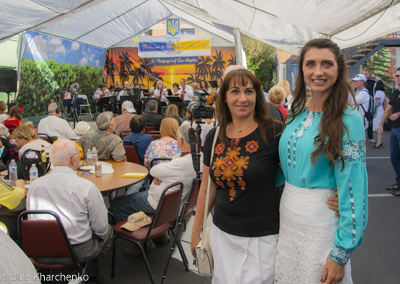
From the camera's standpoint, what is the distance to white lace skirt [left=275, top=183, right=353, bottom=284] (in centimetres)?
126

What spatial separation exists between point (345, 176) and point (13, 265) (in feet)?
4.00

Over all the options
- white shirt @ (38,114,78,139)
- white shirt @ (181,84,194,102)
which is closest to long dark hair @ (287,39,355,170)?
white shirt @ (38,114,78,139)

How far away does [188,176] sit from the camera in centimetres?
288

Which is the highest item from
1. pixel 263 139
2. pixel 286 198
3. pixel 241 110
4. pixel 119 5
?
pixel 119 5

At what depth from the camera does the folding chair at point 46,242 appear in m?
2.04

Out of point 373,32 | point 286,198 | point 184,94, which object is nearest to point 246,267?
point 286,198

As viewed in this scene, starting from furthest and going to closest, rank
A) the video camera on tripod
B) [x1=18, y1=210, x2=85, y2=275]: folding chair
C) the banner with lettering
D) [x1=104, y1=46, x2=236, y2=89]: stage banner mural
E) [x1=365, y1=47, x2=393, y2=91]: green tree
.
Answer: [x1=104, y1=46, x2=236, y2=89]: stage banner mural → [x1=365, y1=47, x2=393, y2=91]: green tree → the banner with lettering → the video camera on tripod → [x1=18, y1=210, x2=85, y2=275]: folding chair

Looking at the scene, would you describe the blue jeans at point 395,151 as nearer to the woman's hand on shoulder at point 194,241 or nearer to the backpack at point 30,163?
the woman's hand on shoulder at point 194,241

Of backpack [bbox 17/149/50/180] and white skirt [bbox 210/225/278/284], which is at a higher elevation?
backpack [bbox 17/149/50/180]

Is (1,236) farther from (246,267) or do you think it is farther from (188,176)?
(188,176)

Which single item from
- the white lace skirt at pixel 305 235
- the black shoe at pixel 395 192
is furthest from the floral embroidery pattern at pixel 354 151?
the black shoe at pixel 395 192

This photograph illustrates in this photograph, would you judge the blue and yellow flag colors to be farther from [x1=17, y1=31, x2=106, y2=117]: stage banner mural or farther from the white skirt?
the white skirt

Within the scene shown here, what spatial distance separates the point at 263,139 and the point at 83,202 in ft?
4.50

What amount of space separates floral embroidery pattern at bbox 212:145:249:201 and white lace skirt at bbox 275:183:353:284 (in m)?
0.21
